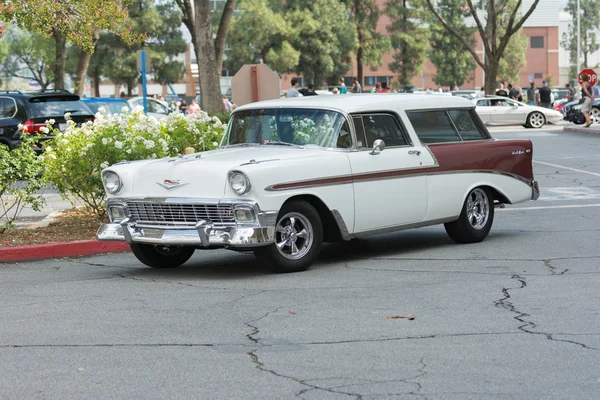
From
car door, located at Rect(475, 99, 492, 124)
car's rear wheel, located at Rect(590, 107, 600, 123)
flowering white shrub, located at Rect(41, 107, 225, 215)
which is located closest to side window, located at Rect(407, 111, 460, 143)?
flowering white shrub, located at Rect(41, 107, 225, 215)

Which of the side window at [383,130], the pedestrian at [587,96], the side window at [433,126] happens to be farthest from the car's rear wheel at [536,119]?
the side window at [383,130]

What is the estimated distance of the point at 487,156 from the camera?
11.6 m

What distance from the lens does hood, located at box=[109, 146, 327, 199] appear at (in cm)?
938

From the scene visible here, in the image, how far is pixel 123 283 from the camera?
373 inches

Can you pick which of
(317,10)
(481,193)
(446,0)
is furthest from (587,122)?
(446,0)

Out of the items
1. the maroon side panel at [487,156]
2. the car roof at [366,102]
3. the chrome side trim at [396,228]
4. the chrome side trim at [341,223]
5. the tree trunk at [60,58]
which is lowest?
the chrome side trim at [396,228]

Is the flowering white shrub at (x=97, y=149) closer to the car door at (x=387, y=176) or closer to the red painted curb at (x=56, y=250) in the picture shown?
the red painted curb at (x=56, y=250)

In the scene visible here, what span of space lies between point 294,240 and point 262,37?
59.6 metres

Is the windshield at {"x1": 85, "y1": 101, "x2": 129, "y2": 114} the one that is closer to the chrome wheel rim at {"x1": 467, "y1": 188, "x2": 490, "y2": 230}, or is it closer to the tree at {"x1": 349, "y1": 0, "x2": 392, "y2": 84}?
the chrome wheel rim at {"x1": 467, "y1": 188, "x2": 490, "y2": 230}

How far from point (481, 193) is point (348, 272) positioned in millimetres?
2579

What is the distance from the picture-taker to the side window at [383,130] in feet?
34.5

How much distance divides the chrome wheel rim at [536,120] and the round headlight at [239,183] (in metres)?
33.5

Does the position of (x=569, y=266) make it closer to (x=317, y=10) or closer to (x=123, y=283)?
(x=123, y=283)

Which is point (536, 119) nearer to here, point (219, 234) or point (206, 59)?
point (206, 59)
